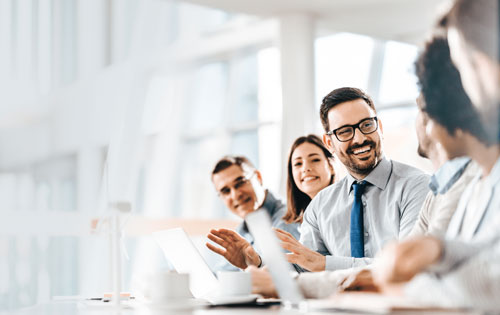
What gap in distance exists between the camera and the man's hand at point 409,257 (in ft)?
4.09

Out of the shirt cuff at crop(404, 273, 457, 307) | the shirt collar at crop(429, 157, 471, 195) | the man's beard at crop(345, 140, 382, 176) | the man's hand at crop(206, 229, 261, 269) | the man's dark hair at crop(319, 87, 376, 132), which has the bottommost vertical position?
the shirt cuff at crop(404, 273, 457, 307)

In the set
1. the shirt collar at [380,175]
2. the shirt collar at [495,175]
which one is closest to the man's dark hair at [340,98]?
the shirt collar at [380,175]

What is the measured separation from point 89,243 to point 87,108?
128 centimetres

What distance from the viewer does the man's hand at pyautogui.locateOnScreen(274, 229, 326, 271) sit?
86.1 inches

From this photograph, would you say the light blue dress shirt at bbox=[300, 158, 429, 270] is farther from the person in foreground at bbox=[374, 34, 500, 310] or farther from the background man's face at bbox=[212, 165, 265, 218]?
the background man's face at bbox=[212, 165, 265, 218]

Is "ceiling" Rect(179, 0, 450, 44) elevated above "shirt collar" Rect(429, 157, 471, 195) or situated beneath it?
elevated above

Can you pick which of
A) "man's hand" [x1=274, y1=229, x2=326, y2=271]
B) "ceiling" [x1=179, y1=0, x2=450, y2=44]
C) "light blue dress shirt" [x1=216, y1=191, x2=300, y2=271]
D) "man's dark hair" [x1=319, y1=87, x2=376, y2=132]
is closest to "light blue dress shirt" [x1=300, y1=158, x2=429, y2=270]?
"man's dark hair" [x1=319, y1=87, x2=376, y2=132]

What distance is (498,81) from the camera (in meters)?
1.39

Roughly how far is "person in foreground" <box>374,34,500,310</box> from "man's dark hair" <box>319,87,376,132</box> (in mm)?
1159

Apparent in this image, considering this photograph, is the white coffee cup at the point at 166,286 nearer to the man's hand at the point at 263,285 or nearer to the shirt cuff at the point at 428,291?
the man's hand at the point at 263,285

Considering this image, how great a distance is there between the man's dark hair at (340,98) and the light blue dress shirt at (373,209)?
25cm

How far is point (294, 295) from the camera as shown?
165cm

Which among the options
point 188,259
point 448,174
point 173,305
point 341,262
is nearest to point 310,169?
point 341,262

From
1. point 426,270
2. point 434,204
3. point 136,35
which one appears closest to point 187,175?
point 136,35
